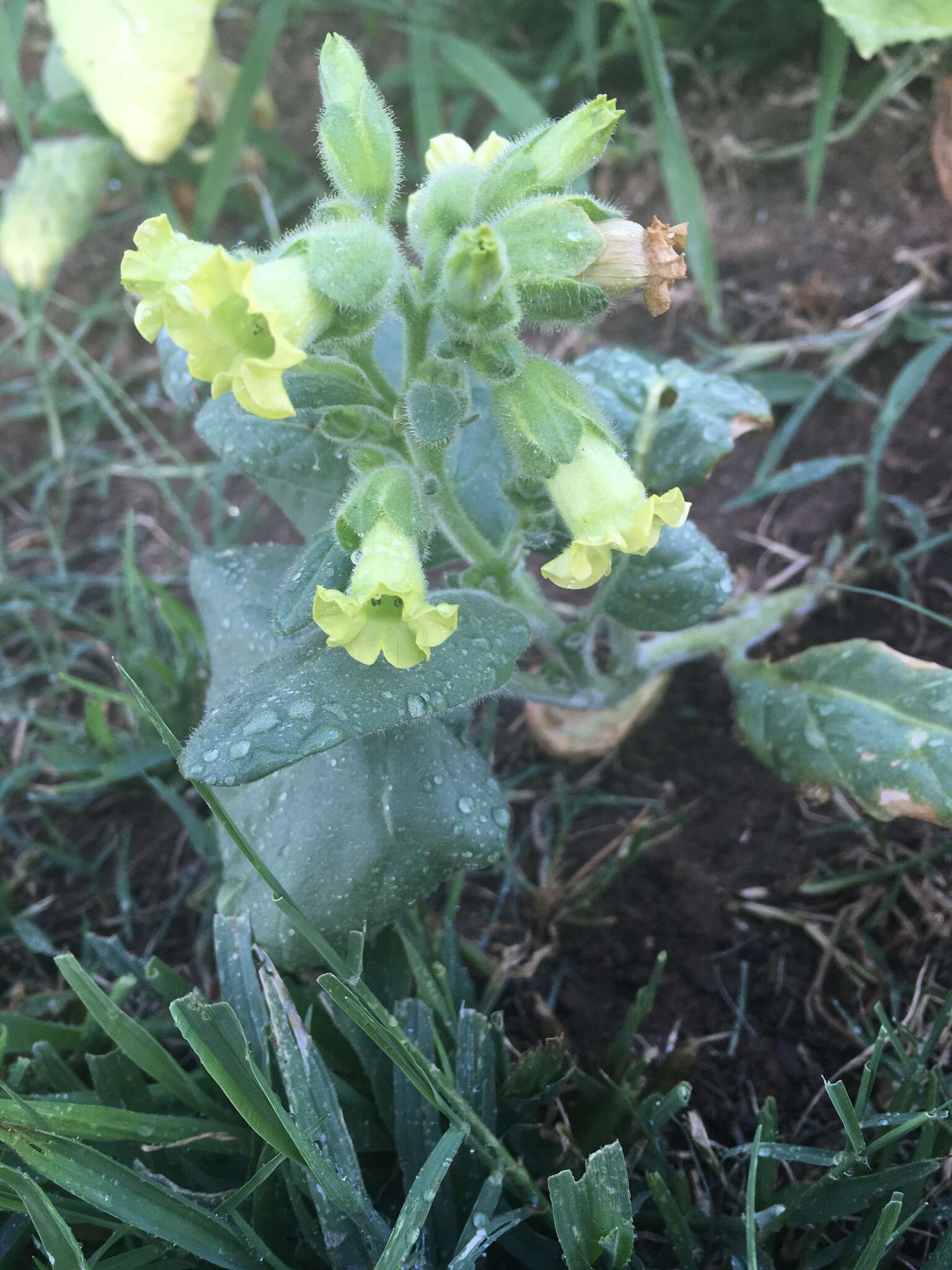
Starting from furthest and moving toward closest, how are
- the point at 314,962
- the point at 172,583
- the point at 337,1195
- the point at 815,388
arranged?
the point at 172,583
the point at 815,388
the point at 314,962
the point at 337,1195

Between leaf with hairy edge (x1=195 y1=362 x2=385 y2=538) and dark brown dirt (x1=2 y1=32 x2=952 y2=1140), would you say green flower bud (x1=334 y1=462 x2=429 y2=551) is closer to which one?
leaf with hairy edge (x1=195 y1=362 x2=385 y2=538)

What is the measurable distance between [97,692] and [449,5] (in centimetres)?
222

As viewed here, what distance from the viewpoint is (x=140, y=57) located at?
7.21 ft

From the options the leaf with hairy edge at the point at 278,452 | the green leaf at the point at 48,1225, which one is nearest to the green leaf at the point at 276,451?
the leaf with hairy edge at the point at 278,452

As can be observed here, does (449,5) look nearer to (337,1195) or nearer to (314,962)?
(314,962)

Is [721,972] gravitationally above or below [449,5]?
below

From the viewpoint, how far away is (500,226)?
1.21 m

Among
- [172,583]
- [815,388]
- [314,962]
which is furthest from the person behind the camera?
[172,583]

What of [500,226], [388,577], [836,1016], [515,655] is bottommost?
[836,1016]

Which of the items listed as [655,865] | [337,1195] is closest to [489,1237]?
[337,1195]

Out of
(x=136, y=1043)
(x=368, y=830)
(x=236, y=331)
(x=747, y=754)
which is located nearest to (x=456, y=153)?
(x=236, y=331)

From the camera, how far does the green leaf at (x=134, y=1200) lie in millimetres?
1039

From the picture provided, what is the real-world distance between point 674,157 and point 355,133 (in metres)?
1.20

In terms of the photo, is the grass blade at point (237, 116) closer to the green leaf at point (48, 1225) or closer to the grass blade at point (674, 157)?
the grass blade at point (674, 157)
